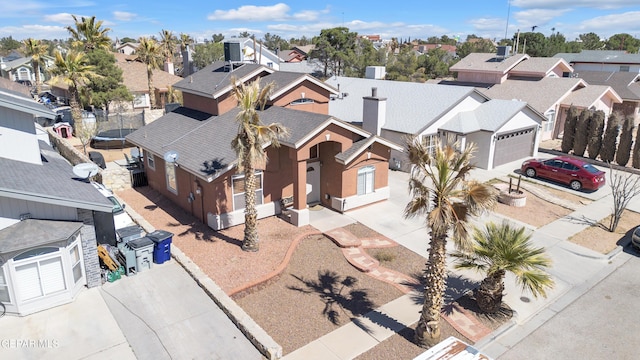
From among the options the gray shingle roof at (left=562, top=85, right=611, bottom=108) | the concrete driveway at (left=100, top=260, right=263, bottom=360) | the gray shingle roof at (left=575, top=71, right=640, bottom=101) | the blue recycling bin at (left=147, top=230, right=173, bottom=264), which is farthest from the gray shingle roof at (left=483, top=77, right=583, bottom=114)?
the concrete driveway at (left=100, top=260, right=263, bottom=360)

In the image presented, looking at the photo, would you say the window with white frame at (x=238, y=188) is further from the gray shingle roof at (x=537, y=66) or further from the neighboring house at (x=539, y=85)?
the gray shingle roof at (x=537, y=66)

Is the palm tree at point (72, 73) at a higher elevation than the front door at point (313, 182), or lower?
higher

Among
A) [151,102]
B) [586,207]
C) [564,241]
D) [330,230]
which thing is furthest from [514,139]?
[151,102]

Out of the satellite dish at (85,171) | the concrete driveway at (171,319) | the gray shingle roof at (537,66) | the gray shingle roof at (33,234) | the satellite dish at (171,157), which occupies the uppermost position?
the gray shingle roof at (537,66)

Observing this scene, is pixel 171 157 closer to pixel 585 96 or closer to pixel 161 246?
pixel 161 246

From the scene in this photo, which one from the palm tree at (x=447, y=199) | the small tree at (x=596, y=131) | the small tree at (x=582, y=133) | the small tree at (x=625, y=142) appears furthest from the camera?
the small tree at (x=582, y=133)

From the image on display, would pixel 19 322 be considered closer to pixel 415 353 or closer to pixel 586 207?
pixel 415 353

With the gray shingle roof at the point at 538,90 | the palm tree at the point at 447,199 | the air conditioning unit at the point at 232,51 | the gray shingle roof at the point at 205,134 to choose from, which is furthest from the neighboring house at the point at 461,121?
the palm tree at the point at 447,199
